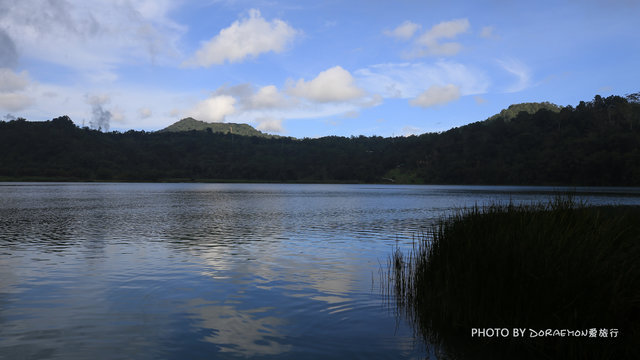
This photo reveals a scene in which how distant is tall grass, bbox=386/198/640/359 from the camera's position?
9.33m

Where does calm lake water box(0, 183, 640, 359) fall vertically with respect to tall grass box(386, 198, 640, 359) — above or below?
below

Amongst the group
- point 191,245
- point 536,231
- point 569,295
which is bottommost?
point 191,245

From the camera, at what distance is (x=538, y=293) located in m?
10.1

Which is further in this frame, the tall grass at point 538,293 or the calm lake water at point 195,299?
the calm lake water at point 195,299

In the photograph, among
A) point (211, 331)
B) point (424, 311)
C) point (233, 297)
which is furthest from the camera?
point (233, 297)

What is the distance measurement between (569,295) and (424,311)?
15.9ft

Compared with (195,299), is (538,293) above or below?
above

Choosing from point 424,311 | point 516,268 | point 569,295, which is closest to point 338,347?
point 424,311

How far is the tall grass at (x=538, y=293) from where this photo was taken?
9.33 m

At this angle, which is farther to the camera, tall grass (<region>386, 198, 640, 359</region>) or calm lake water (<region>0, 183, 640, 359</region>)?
calm lake water (<region>0, 183, 640, 359</region>)

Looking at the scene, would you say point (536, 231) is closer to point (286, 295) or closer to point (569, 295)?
point (569, 295)

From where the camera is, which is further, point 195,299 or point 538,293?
point 195,299

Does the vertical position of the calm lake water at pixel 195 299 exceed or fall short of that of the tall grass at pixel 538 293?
it falls short

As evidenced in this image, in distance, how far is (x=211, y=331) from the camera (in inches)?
490
